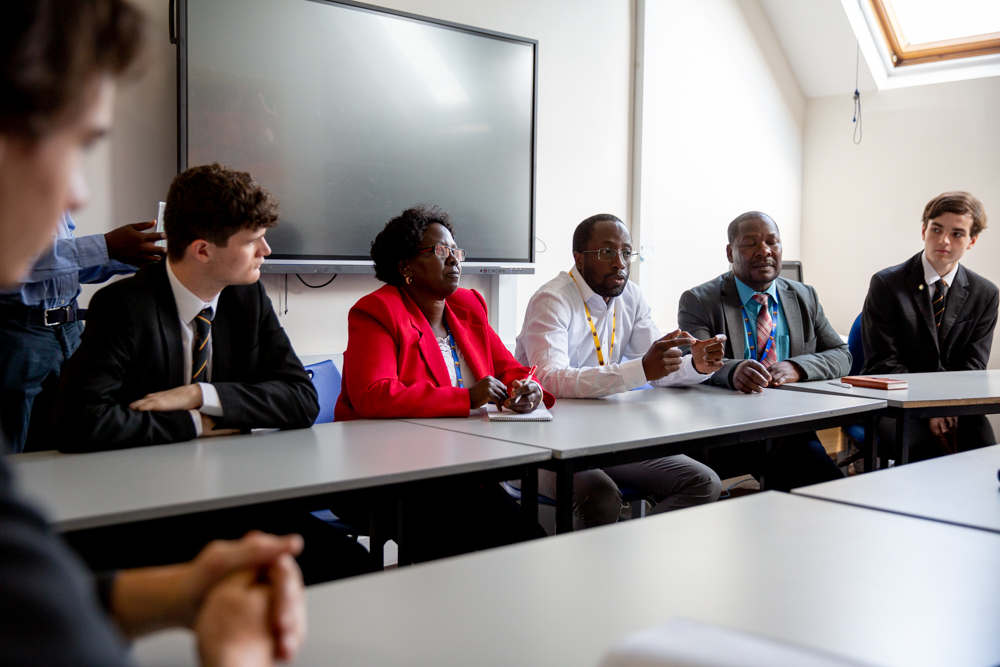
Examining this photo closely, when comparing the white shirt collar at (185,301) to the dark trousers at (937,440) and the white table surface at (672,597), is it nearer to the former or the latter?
the white table surface at (672,597)

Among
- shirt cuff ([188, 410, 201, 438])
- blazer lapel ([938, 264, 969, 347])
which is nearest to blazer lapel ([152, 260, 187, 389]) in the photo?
shirt cuff ([188, 410, 201, 438])

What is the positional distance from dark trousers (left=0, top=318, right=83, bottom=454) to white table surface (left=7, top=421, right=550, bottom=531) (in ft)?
1.79

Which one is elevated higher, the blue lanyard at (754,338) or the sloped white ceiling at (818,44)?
the sloped white ceiling at (818,44)

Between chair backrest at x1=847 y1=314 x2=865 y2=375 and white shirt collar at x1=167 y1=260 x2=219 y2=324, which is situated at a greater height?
white shirt collar at x1=167 y1=260 x2=219 y2=324

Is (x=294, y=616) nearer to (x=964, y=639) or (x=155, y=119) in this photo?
(x=964, y=639)

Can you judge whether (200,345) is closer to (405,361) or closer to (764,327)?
(405,361)

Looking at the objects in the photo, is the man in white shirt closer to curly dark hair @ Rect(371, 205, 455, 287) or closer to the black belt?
curly dark hair @ Rect(371, 205, 455, 287)

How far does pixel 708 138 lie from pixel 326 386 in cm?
408

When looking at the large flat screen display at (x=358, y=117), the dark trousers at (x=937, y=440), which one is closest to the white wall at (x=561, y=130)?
the large flat screen display at (x=358, y=117)

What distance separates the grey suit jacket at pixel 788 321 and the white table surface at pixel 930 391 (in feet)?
0.52

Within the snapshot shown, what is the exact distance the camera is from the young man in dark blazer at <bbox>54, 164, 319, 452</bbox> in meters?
1.82

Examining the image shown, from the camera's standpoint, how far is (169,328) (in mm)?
1985

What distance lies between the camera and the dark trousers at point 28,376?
7.32 feet

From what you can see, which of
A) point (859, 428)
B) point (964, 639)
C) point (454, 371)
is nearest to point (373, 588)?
point (964, 639)
